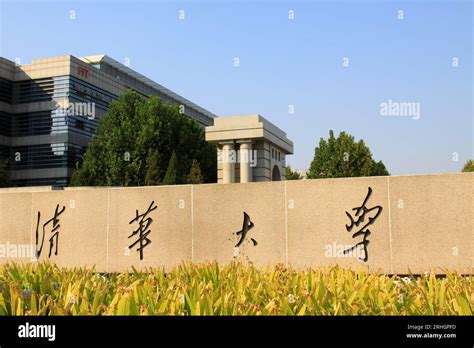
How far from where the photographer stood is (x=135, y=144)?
3559 centimetres

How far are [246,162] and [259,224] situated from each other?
1176 cm

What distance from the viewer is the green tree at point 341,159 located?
41.7 meters

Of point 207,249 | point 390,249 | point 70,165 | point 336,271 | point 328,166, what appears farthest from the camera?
point 70,165

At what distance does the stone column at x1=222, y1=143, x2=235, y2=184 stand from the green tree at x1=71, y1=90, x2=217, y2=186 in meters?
12.4

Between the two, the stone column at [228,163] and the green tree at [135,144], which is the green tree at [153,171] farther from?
the stone column at [228,163]

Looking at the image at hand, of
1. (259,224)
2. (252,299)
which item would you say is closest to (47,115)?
(259,224)

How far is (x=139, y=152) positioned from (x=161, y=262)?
89.0 feet

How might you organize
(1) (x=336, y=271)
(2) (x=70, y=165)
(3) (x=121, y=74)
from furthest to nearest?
(3) (x=121, y=74) < (2) (x=70, y=165) < (1) (x=336, y=271)

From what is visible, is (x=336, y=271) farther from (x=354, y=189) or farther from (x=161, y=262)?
(x=161, y=262)

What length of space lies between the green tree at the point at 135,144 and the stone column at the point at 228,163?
40.8 ft

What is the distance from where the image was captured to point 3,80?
48688 millimetres

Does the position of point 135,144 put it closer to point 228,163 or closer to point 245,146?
point 228,163

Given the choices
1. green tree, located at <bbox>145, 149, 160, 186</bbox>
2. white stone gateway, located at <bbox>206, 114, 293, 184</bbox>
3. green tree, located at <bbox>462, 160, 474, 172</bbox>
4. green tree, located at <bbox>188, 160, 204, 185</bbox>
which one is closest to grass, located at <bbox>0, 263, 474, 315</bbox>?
white stone gateway, located at <bbox>206, 114, 293, 184</bbox>
